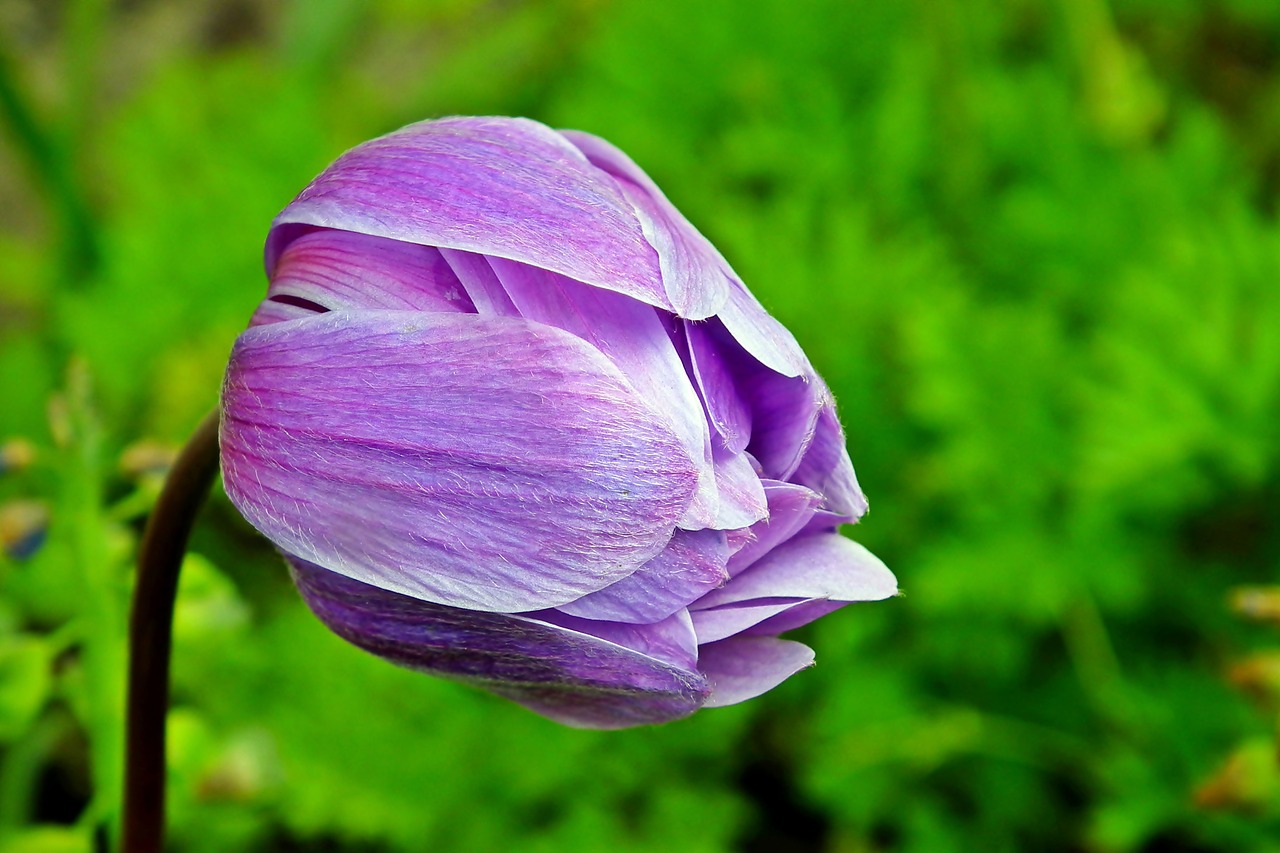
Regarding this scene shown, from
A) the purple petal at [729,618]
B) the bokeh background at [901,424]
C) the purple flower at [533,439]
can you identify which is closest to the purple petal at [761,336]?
the purple flower at [533,439]

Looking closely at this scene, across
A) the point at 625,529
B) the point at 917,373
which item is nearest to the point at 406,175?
the point at 625,529

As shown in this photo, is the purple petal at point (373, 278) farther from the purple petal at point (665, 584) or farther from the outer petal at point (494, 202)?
the purple petal at point (665, 584)

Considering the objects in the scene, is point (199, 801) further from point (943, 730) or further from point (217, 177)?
point (217, 177)

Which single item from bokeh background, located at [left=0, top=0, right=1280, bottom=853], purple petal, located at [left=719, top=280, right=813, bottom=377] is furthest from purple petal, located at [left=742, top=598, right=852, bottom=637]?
bokeh background, located at [left=0, top=0, right=1280, bottom=853]

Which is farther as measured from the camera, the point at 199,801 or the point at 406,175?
the point at 199,801

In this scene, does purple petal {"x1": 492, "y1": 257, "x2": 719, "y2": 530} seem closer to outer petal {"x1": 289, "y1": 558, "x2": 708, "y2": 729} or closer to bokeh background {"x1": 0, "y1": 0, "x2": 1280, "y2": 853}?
outer petal {"x1": 289, "y1": 558, "x2": 708, "y2": 729}

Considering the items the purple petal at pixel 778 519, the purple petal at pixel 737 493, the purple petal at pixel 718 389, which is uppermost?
the purple petal at pixel 718 389
